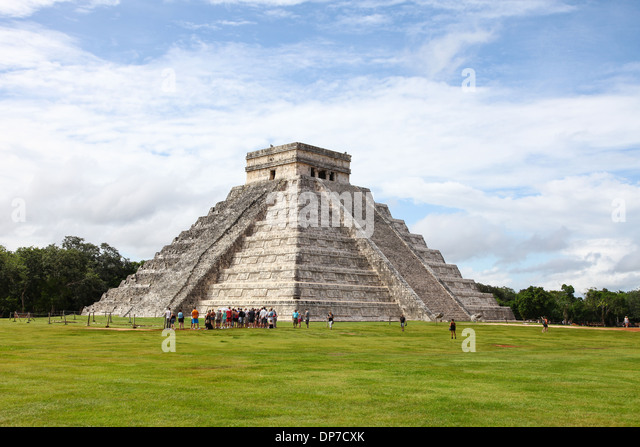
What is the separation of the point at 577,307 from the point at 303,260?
5473cm

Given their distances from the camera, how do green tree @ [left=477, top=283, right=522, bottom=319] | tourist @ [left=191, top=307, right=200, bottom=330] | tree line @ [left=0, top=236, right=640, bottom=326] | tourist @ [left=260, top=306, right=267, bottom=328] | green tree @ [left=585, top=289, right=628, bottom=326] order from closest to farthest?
tourist @ [left=191, top=307, right=200, bottom=330]
tourist @ [left=260, top=306, right=267, bottom=328]
tree line @ [left=0, top=236, right=640, bottom=326]
green tree @ [left=585, top=289, right=628, bottom=326]
green tree @ [left=477, top=283, right=522, bottom=319]

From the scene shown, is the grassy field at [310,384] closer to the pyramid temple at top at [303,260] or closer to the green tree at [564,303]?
the pyramid temple at top at [303,260]

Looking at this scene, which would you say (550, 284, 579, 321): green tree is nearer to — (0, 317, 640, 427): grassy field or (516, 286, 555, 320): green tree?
(516, 286, 555, 320): green tree

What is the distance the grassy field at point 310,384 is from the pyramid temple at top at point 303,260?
13.4 metres

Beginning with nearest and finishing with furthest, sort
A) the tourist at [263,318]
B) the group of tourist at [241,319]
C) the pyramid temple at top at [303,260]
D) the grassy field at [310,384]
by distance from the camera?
1. the grassy field at [310,384]
2. the group of tourist at [241,319]
3. the tourist at [263,318]
4. the pyramid temple at top at [303,260]

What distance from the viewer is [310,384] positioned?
11.7 meters

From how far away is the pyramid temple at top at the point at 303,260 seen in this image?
34.9 meters

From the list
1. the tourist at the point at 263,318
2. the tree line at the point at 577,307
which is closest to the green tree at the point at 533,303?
the tree line at the point at 577,307

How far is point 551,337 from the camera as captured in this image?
89.5 ft

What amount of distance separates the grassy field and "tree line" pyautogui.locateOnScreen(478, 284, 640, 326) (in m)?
51.4

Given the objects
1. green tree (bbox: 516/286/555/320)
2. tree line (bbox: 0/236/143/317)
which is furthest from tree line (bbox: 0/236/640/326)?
green tree (bbox: 516/286/555/320)

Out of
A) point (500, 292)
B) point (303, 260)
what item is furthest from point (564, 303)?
point (303, 260)

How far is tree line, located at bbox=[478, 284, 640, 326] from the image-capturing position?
7100 centimetres
